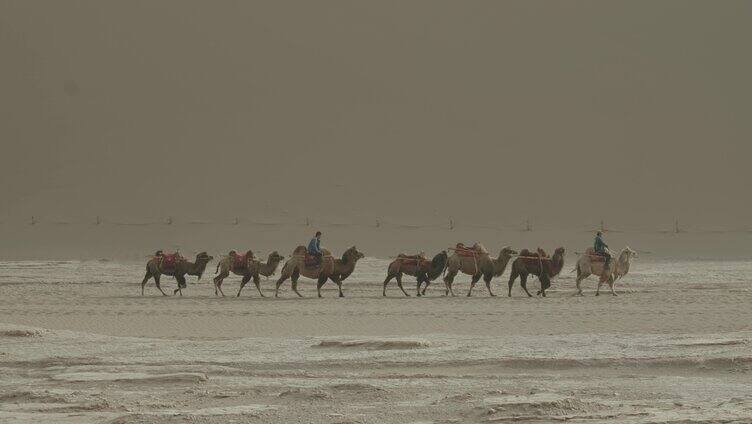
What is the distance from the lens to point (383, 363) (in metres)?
11.6

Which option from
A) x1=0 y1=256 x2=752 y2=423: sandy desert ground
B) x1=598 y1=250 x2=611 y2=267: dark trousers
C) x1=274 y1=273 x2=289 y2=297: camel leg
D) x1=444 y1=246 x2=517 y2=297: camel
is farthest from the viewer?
x1=444 y1=246 x2=517 y2=297: camel

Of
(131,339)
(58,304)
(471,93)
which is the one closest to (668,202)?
(471,93)

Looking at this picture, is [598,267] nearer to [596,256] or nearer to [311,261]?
[596,256]

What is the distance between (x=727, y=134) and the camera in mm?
47500

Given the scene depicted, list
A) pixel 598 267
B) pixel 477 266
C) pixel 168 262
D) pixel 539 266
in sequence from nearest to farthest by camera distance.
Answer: pixel 539 266
pixel 598 267
pixel 477 266
pixel 168 262

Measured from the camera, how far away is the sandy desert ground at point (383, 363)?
9289 millimetres

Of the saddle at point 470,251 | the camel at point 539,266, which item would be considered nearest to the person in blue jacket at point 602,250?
the camel at point 539,266

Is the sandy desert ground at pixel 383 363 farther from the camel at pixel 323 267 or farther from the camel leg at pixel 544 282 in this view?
the camel at pixel 323 267

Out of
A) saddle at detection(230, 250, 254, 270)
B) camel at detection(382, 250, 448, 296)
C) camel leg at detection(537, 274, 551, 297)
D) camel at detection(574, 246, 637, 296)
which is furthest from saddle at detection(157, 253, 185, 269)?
camel at detection(574, 246, 637, 296)

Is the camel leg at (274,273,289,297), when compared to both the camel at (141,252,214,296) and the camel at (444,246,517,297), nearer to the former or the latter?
the camel at (141,252,214,296)

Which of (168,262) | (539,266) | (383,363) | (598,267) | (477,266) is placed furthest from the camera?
(168,262)

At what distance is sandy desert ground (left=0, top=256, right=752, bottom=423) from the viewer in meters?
9.29

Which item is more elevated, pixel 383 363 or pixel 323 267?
pixel 323 267

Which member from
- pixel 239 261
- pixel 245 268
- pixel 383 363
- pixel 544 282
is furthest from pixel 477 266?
pixel 383 363
